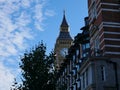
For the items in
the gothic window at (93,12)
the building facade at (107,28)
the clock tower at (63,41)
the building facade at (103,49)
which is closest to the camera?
the building facade at (103,49)

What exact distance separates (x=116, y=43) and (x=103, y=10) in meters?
4.12

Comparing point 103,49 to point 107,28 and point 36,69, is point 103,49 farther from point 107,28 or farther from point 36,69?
point 36,69

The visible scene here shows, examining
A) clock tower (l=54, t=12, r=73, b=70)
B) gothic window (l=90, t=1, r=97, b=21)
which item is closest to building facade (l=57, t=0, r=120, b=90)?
gothic window (l=90, t=1, r=97, b=21)

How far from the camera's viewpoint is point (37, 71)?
40.1 meters

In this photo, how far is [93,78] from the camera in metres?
36.6

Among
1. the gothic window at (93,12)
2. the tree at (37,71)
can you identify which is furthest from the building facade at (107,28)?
the tree at (37,71)

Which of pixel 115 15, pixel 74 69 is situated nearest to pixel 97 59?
pixel 115 15

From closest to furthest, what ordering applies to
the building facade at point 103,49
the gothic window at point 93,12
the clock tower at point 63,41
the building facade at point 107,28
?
1. the building facade at point 103,49
2. the building facade at point 107,28
3. the gothic window at point 93,12
4. the clock tower at point 63,41

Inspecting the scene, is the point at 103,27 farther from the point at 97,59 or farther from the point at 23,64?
the point at 23,64

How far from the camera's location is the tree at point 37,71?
1566 inches

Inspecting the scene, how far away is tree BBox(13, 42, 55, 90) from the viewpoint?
3978 centimetres

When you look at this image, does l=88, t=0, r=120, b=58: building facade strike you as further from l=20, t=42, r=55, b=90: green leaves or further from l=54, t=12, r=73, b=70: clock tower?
l=54, t=12, r=73, b=70: clock tower

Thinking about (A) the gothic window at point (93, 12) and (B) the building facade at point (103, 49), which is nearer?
(B) the building facade at point (103, 49)

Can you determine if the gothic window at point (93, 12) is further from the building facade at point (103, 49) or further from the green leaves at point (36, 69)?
the green leaves at point (36, 69)
